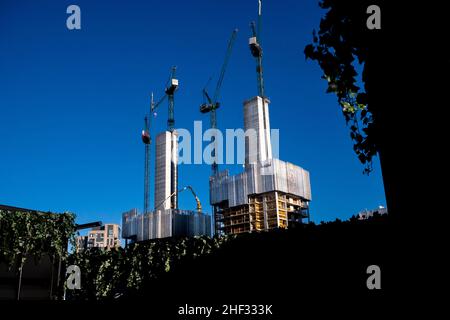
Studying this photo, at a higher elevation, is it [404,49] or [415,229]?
[404,49]

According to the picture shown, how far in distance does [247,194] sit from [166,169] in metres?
48.1

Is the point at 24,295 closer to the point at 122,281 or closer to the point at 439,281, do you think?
the point at 122,281

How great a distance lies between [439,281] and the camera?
7.76ft

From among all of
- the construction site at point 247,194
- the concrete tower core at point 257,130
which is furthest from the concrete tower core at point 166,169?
the concrete tower core at point 257,130

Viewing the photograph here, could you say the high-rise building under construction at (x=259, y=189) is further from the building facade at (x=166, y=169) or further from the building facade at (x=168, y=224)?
the building facade at (x=166, y=169)

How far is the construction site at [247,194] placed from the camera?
347ft

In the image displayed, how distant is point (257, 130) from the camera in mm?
116000

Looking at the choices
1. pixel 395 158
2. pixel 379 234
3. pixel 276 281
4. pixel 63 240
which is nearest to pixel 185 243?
pixel 63 240

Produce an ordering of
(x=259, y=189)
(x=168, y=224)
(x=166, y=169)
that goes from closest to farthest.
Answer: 1. (x=259, y=189)
2. (x=168, y=224)
3. (x=166, y=169)

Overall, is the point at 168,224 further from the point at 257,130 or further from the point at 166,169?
the point at 257,130

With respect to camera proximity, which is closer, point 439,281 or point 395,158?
point 439,281

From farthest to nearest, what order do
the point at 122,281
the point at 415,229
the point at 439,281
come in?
the point at 122,281
the point at 415,229
the point at 439,281

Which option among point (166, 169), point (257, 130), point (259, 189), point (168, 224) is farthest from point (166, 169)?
point (259, 189)

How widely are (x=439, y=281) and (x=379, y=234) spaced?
10974 millimetres
